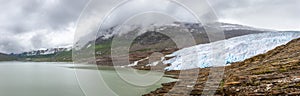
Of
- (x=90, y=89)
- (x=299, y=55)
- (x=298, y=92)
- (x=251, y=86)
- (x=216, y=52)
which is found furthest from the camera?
(x=216, y=52)

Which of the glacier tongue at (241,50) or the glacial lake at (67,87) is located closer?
the glacial lake at (67,87)

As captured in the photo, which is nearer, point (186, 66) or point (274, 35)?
point (274, 35)

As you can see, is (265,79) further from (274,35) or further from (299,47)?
(274,35)

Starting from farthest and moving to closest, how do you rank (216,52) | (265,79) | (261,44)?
(216,52) → (261,44) → (265,79)

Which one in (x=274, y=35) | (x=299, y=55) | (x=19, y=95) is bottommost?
(x=19, y=95)

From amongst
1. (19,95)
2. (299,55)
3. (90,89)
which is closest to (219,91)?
(299,55)

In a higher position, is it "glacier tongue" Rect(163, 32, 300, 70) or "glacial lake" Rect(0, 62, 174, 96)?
"glacier tongue" Rect(163, 32, 300, 70)

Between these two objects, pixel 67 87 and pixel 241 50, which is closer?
pixel 67 87

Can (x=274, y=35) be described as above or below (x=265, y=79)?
above

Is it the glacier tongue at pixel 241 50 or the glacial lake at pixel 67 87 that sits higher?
the glacier tongue at pixel 241 50

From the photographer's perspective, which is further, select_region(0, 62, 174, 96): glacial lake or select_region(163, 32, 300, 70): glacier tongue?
select_region(163, 32, 300, 70): glacier tongue

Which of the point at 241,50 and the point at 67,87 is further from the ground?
the point at 241,50
